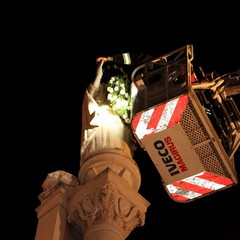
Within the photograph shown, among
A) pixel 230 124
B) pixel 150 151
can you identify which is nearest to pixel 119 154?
pixel 150 151

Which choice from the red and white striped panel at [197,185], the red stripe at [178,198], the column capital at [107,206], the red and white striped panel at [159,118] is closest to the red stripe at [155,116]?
the red and white striped panel at [159,118]

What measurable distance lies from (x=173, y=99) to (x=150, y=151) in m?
0.82

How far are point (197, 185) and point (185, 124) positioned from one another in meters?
0.87

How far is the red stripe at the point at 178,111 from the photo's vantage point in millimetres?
6980

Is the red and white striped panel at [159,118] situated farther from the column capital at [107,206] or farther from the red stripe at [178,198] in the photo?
the red stripe at [178,198]

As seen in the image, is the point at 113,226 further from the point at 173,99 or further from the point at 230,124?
the point at 230,124

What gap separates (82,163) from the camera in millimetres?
7609

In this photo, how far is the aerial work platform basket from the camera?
7117 mm

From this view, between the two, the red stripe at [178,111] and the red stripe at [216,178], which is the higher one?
the red stripe at [178,111]

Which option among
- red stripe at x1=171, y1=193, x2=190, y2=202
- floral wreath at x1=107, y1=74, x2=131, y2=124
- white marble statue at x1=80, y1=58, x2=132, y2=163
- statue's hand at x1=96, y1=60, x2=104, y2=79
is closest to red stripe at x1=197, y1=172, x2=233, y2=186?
red stripe at x1=171, y1=193, x2=190, y2=202

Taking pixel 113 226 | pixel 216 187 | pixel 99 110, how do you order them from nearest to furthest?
pixel 113 226 → pixel 216 187 → pixel 99 110

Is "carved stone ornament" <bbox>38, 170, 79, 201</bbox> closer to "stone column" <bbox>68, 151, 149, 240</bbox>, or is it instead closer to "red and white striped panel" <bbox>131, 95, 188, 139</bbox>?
"stone column" <bbox>68, 151, 149, 240</bbox>

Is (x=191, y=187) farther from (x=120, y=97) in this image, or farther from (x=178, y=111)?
(x=120, y=97)

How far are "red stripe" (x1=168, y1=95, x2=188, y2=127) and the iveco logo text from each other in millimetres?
233
